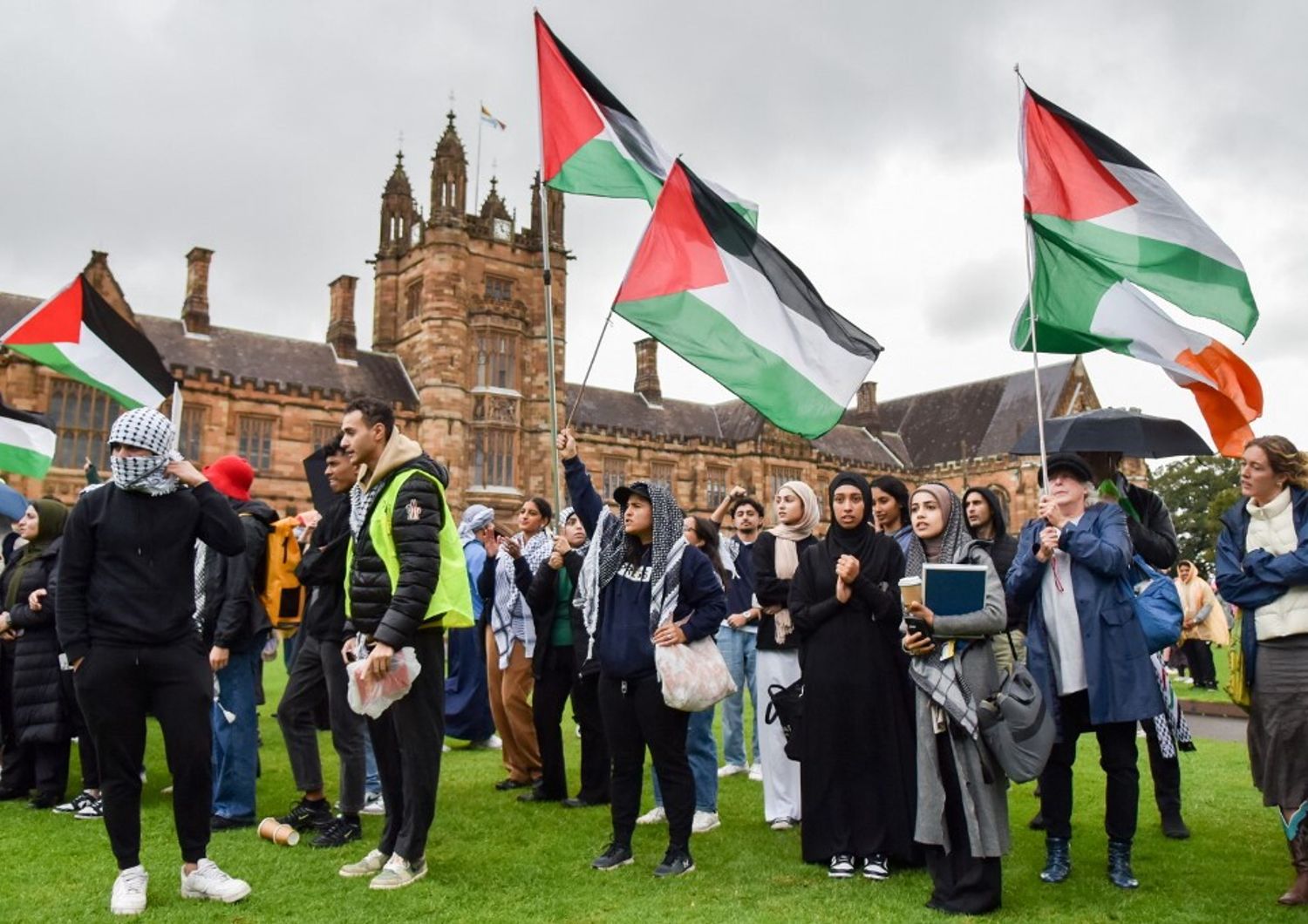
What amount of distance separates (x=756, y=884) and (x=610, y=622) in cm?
158

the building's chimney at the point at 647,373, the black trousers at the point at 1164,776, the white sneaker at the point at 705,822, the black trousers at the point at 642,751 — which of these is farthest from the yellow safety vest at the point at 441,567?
the building's chimney at the point at 647,373

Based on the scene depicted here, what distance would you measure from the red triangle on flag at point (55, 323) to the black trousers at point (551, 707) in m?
5.47

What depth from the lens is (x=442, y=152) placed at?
3950 cm

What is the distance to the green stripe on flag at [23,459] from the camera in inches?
386

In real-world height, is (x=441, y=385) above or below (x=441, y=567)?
above

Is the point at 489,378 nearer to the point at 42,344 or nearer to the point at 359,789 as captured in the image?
A: the point at 42,344

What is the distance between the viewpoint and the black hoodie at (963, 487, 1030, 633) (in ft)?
18.3

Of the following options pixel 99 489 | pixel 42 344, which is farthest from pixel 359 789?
pixel 42 344

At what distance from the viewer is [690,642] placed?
5.47 metres

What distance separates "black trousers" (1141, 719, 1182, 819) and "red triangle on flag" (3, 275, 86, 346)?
9.50m

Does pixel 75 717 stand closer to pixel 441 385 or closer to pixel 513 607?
pixel 513 607

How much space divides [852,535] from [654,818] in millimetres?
2593

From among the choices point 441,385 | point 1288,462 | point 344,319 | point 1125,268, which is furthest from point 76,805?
point 344,319

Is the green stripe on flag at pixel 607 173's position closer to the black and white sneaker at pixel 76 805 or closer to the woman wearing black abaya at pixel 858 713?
the woman wearing black abaya at pixel 858 713
